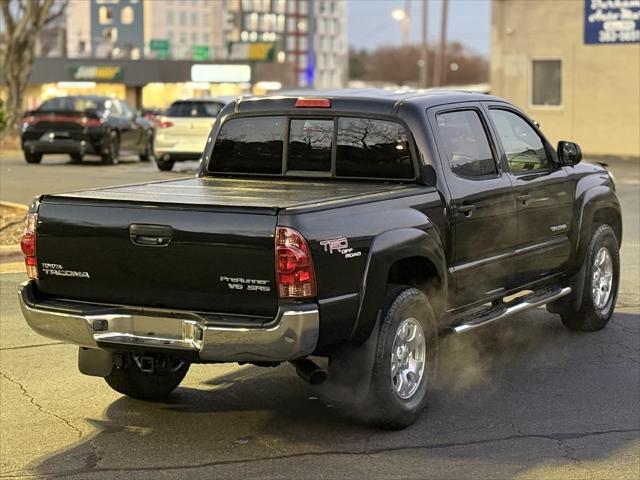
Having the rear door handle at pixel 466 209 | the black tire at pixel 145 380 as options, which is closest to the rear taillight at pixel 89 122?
the black tire at pixel 145 380

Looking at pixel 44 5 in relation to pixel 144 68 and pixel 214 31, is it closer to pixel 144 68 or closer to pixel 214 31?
pixel 144 68

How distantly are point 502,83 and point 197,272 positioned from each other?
3032 centimetres

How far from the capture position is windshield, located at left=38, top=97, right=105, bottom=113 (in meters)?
28.1

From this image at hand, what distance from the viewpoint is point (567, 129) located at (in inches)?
1320

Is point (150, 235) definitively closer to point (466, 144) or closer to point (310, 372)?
point (310, 372)

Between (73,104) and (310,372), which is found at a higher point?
(73,104)

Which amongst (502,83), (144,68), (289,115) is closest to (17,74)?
(502,83)

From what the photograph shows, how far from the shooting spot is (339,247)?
6047 millimetres

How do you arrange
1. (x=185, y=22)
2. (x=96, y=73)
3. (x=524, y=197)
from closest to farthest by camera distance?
(x=524, y=197)
(x=96, y=73)
(x=185, y=22)

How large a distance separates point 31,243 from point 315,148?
1927 millimetres

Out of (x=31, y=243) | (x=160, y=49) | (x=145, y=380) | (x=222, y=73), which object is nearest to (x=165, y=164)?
(x=145, y=380)

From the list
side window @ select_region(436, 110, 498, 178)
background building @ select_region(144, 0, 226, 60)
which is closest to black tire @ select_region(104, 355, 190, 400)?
side window @ select_region(436, 110, 498, 178)

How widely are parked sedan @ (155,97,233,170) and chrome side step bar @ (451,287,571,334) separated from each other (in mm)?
18034

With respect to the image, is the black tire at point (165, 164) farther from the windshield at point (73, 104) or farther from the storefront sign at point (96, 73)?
the storefront sign at point (96, 73)
